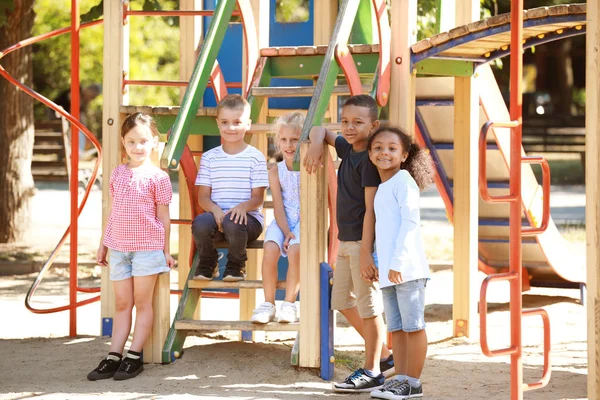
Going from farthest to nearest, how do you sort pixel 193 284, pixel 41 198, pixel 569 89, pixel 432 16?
pixel 569 89
pixel 41 198
pixel 432 16
pixel 193 284

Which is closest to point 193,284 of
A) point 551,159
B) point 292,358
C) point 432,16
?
point 292,358

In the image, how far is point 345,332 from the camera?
24.6 ft

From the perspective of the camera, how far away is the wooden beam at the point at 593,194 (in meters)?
4.33

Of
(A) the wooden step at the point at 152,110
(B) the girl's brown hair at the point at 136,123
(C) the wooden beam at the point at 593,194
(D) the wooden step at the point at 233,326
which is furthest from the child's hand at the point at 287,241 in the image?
(C) the wooden beam at the point at 593,194

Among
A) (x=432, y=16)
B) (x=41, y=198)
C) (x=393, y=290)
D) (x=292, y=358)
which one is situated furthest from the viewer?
(x=41, y=198)

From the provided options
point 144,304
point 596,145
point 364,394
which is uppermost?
point 596,145

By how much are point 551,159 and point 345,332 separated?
2556 cm

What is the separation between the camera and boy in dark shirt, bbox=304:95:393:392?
5207mm

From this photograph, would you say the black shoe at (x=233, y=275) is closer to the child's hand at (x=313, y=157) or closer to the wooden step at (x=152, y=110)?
the child's hand at (x=313, y=157)

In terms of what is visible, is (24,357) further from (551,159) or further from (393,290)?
(551,159)

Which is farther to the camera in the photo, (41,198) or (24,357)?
(41,198)

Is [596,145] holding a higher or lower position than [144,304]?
higher

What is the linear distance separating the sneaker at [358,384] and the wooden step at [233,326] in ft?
1.61

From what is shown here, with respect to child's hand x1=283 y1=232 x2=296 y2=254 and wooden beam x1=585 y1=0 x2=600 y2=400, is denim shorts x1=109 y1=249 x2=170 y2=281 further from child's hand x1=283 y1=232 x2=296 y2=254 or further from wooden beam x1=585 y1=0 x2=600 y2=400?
wooden beam x1=585 y1=0 x2=600 y2=400
